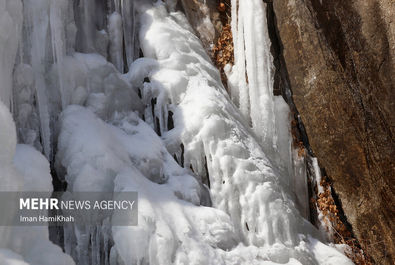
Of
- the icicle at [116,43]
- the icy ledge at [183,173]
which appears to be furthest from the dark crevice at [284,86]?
the icicle at [116,43]

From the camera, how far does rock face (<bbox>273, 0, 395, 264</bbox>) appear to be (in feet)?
20.6

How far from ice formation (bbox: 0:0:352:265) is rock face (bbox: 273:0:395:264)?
17.5 inches

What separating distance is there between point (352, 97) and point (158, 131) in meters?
2.58

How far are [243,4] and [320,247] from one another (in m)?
3.63

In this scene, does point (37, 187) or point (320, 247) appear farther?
point (320, 247)

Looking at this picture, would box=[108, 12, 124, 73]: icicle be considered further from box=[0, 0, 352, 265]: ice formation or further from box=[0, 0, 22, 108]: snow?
box=[0, 0, 22, 108]: snow

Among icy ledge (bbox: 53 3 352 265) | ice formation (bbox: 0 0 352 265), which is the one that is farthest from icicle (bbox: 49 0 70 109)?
icy ledge (bbox: 53 3 352 265)

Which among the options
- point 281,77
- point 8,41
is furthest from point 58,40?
point 281,77

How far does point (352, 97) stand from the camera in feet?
21.5

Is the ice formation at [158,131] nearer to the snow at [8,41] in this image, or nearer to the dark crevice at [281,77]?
the snow at [8,41]

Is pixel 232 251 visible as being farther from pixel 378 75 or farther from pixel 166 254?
pixel 378 75

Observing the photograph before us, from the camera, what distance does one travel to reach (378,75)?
20.6ft

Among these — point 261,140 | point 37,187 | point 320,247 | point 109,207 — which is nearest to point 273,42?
point 261,140

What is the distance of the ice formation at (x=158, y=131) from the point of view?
5211mm
